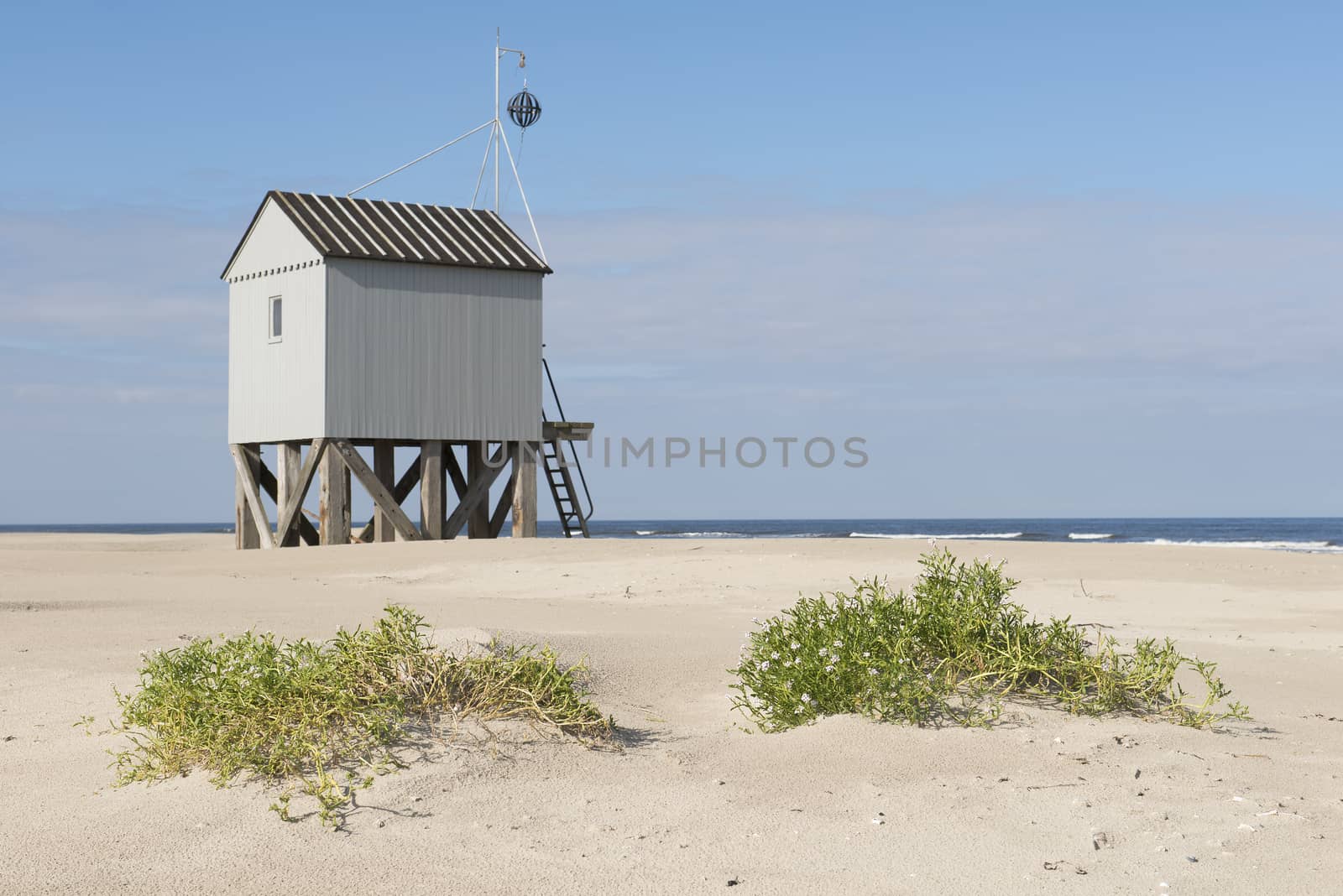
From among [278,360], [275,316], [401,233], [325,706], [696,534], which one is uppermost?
[401,233]

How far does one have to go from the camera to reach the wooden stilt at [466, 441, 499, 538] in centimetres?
2292

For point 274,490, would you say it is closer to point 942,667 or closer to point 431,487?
point 431,487

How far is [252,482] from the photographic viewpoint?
23.2m

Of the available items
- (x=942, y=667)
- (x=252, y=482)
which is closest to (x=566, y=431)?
(x=252, y=482)

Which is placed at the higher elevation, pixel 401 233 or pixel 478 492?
pixel 401 233

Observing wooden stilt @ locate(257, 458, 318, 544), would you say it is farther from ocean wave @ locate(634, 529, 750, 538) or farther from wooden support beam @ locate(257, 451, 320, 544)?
ocean wave @ locate(634, 529, 750, 538)

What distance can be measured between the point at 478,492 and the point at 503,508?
0.97 m

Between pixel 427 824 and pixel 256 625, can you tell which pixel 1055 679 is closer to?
pixel 427 824

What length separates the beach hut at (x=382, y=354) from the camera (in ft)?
66.6

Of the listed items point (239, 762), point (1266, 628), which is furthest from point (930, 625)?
point (1266, 628)

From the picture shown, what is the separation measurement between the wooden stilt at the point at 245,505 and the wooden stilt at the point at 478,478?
3.96 metres

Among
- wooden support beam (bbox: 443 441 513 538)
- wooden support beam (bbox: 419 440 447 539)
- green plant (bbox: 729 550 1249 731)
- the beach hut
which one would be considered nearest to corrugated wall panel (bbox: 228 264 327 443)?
the beach hut

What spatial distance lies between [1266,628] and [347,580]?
9.42 m

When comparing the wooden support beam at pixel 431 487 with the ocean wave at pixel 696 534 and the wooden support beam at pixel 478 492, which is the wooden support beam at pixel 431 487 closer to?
the wooden support beam at pixel 478 492
